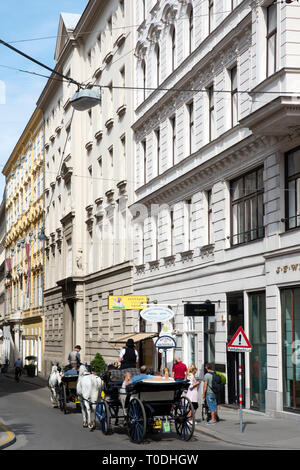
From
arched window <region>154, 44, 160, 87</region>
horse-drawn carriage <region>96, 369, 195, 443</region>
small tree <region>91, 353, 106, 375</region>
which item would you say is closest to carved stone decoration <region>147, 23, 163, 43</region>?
arched window <region>154, 44, 160, 87</region>

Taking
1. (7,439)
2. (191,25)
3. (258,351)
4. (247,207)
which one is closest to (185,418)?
(7,439)

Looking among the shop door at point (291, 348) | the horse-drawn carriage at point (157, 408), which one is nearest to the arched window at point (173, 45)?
the shop door at point (291, 348)

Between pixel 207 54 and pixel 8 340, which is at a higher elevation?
pixel 207 54

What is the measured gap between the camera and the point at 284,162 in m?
22.3

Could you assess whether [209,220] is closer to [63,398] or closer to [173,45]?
[63,398]

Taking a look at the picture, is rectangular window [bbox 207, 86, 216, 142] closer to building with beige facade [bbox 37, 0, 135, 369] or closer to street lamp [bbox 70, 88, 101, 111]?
building with beige facade [bbox 37, 0, 135, 369]

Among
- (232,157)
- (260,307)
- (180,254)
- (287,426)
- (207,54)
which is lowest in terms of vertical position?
(287,426)

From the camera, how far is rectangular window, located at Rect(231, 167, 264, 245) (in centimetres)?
2388

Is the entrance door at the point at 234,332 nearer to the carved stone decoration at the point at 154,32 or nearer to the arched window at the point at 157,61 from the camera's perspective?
the arched window at the point at 157,61

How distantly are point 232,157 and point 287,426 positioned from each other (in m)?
9.35
